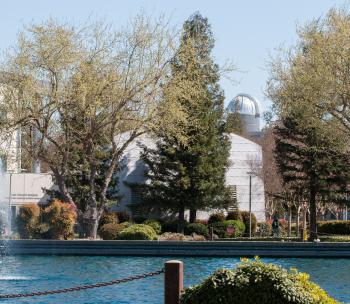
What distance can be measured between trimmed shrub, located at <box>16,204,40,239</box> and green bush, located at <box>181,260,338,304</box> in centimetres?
2723

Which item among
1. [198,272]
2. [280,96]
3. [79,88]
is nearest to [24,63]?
[79,88]

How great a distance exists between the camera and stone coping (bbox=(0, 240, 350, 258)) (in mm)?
30766

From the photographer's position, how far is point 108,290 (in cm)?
1969

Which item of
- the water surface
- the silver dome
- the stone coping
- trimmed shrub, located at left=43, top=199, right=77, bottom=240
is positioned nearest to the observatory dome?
the silver dome

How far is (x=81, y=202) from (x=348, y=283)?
90.2ft

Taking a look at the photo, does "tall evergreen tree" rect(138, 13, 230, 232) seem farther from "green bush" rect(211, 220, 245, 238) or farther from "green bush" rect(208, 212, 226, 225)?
"green bush" rect(211, 220, 245, 238)

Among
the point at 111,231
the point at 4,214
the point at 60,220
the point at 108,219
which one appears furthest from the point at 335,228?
the point at 60,220

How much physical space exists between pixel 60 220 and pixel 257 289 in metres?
26.4

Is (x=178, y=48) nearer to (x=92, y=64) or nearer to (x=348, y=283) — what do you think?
(x=92, y=64)

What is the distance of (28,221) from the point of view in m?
37.1

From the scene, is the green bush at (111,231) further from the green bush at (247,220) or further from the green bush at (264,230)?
the green bush at (247,220)

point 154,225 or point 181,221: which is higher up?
point 181,221

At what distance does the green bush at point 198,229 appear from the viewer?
141 feet

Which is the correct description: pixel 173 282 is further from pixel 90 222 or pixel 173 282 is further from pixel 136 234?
pixel 90 222
